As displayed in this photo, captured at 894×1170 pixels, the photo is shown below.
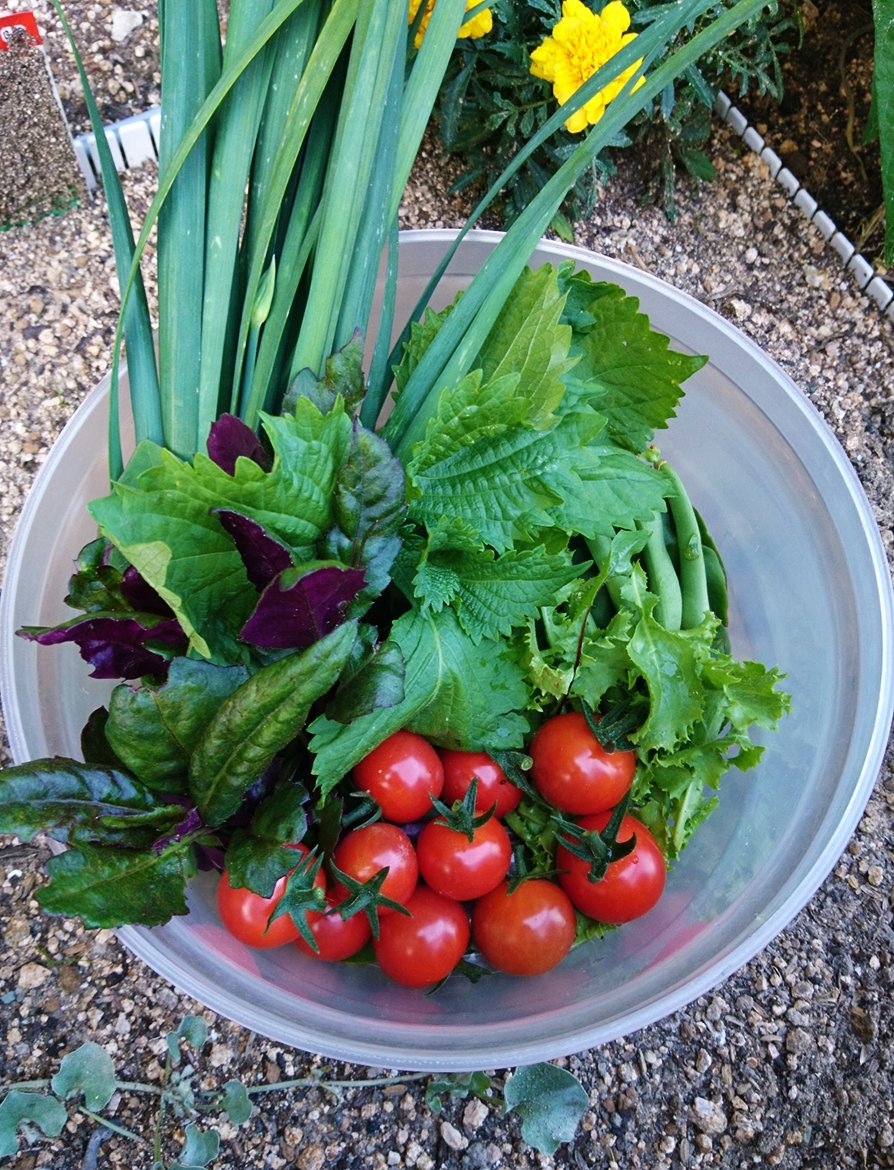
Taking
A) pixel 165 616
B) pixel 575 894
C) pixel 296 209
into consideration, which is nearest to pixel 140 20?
pixel 296 209

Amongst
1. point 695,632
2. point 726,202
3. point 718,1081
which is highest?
point 726,202

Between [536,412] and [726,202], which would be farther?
[726,202]

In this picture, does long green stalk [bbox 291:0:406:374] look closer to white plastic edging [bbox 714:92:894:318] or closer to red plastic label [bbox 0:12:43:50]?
red plastic label [bbox 0:12:43:50]

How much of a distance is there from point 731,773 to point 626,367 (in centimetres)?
46

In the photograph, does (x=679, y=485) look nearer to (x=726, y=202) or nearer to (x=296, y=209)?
(x=296, y=209)

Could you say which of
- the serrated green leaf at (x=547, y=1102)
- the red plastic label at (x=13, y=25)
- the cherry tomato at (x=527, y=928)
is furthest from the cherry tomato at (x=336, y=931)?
the red plastic label at (x=13, y=25)

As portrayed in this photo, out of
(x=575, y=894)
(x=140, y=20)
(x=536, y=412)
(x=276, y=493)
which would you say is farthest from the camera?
(x=140, y=20)

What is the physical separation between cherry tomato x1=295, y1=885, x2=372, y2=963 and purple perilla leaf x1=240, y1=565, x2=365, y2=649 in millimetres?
259

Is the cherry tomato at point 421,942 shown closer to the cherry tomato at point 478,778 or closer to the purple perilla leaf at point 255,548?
the cherry tomato at point 478,778

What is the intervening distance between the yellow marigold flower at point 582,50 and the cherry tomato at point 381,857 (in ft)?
2.41

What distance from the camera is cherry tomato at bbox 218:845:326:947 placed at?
3.01 ft

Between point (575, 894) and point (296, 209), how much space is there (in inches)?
26.4

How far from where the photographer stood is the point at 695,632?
3.34 ft

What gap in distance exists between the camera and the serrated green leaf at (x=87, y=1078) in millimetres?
1015
